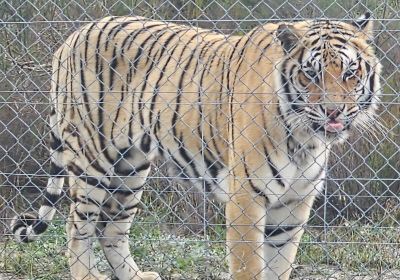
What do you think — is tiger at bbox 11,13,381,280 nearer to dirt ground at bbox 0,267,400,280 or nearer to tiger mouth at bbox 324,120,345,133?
tiger mouth at bbox 324,120,345,133

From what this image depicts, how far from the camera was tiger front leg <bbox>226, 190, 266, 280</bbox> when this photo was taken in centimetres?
348

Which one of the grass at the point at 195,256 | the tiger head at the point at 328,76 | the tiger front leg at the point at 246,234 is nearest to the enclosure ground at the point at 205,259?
the grass at the point at 195,256

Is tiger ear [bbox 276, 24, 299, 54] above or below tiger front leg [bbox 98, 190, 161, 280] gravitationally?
above

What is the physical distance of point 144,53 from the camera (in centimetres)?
405

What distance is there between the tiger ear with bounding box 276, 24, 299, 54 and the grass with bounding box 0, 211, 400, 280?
3.70ft

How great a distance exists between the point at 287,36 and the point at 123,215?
1432mm

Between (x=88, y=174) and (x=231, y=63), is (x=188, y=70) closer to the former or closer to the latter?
(x=231, y=63)

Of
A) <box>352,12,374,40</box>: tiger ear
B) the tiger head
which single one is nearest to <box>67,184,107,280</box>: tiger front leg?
the tiger head

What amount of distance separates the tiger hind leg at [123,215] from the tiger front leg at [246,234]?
71cm

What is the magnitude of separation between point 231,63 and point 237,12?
1.98m

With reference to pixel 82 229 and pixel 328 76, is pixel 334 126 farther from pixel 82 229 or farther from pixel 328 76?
pixel 82 229

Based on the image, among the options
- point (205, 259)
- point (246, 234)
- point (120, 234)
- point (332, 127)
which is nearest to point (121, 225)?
point (120, 234)

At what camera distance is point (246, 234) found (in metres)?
3.49

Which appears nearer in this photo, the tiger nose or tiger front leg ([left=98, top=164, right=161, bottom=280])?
the tiger nose
